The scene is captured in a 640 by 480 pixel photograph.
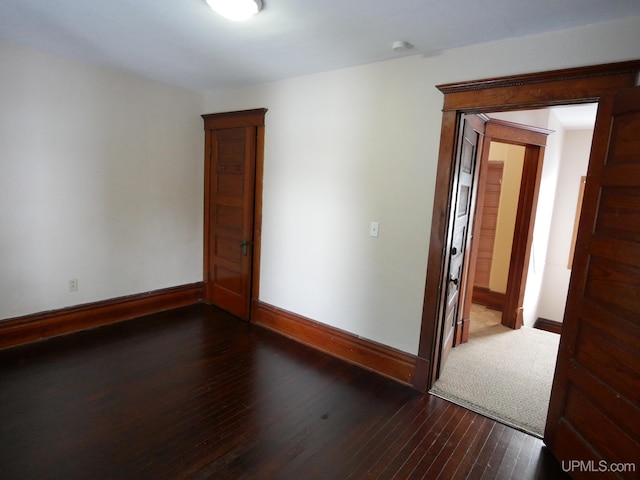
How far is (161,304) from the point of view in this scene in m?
3.90

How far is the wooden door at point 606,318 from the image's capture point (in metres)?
1.56

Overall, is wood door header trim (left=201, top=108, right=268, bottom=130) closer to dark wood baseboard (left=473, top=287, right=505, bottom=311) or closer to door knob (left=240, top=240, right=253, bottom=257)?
door knob (left=240, top=240, right=253, bottom=257)

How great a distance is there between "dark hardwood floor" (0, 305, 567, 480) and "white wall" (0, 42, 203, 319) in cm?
71

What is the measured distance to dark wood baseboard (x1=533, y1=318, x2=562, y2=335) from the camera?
196 inches

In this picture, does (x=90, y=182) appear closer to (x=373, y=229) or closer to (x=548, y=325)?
(x=373, y=229)

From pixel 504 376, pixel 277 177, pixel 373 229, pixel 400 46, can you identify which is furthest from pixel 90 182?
pixel 504 376

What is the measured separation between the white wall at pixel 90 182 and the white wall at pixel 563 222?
15.8 feet

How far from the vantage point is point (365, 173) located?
277cm

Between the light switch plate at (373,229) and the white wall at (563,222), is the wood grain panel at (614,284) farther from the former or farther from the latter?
the white wall at (563,222)

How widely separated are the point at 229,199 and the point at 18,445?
259 cm

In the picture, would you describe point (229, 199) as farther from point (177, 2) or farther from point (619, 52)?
point (619, 52)

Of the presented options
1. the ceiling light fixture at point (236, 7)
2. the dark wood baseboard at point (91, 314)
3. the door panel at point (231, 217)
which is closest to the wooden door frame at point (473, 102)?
the ceiling light fixture at point (236, 7)

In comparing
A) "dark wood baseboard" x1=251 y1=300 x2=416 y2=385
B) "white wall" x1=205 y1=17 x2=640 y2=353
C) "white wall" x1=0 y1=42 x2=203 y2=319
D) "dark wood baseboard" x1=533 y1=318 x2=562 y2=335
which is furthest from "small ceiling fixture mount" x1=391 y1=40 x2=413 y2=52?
"dark wood baseboard" x1=533 y1=318 x2=562 y2=335

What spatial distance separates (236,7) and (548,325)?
18.2 ft
